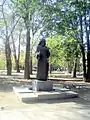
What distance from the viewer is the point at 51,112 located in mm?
9055

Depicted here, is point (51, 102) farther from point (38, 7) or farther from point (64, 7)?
point (64, 7)

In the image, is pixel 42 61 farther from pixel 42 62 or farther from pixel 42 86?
pixel 42 86

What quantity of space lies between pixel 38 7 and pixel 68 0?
11.9ft

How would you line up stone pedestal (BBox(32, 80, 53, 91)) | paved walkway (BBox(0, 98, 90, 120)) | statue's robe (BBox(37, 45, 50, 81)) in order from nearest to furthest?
paved walkway (BBox(0, 98, 90, 120)), stone pedestal (BBox(32, 80, 53, 91)), statue's robe (BBox(37, 45, 50, 81))

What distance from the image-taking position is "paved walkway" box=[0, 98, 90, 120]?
8211 millimetres

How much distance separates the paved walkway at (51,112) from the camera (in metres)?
8.21

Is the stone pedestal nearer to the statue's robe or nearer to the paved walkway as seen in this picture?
the statue's robe

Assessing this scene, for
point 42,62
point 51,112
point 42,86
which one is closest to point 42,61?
point 42,62

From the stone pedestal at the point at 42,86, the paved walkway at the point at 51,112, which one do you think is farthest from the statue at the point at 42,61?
the paved walkway at the point at 51,112

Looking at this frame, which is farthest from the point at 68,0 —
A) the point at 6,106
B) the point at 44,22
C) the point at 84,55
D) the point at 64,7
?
the point at 6,106

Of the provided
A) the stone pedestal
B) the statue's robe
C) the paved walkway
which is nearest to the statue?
the statue's robe

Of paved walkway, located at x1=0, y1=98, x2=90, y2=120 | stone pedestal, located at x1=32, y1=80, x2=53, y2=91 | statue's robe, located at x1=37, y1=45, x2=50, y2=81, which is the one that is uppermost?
statue's robe, located at x1=37, y1=45, x2=50, y2=81

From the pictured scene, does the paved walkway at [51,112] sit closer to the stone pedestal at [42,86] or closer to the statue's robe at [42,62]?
the stone pedestal at [42,86]

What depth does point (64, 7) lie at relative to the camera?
81.8 ft
